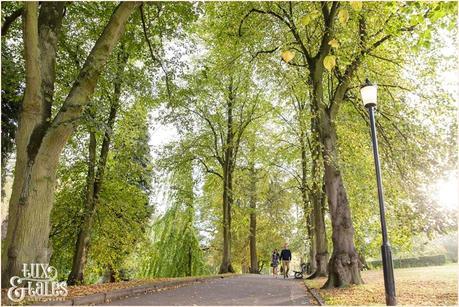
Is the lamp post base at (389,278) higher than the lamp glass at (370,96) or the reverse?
the reverse

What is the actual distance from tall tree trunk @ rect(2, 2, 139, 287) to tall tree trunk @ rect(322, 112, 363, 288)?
286 inches

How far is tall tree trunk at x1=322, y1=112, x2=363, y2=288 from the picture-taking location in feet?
40.1

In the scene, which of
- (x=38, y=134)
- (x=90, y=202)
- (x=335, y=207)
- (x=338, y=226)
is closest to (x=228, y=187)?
(x=90, y=202)

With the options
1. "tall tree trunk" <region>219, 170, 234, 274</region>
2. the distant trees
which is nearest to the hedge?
"tall tree trunk" <region>219, 170, 234, 274</region>

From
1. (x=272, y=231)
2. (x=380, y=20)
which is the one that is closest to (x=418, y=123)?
(x=380, y=20)

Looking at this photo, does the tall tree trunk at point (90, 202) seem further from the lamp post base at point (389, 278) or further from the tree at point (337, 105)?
the lamp post base at point (389, 278)

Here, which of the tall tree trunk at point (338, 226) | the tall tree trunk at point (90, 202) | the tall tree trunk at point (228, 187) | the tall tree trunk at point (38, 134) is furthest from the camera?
the tall tree trunk at point (228, 187)

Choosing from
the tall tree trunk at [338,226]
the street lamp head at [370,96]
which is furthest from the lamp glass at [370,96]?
the tall tree trunk at [338,226]

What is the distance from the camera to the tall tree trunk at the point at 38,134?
827cm

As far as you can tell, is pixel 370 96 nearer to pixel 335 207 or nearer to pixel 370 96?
pixel 370 96

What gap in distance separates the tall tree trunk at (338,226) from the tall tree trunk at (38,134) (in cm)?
726

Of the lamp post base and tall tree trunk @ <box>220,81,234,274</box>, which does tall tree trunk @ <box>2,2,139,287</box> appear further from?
tall tree trunk @ <box>220,81,234,274</box>

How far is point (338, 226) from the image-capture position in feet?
42.0

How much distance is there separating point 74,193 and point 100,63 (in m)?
11.2
